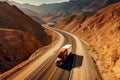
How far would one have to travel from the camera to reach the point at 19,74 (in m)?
29.1

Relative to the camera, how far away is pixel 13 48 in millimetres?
51406

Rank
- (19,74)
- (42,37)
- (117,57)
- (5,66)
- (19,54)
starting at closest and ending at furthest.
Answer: (19,74) < (117,57) < (5,66) < (19,54) < (42,37)

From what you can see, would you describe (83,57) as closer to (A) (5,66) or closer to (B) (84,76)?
(B) (84,76)

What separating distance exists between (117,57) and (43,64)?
48.4ft

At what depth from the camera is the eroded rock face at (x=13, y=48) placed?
4623cm

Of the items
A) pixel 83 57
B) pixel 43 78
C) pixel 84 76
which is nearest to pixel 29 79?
pixel 43 78

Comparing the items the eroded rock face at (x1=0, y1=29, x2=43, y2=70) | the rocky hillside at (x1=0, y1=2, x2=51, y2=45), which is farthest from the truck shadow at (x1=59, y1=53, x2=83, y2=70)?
the rocky hillside at (x1=0, y1=2, x2=51, y2=45)

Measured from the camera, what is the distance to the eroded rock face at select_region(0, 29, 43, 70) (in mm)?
46231

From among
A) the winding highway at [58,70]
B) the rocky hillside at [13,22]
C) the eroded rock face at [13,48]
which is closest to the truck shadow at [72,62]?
the winding highway at [58,70]

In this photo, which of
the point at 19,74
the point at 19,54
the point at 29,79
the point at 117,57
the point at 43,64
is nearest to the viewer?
the point at 29,79

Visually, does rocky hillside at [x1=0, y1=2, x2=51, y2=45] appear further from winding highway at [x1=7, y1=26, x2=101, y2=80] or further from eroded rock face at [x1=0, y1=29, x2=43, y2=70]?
winding highway at [x1=7, y1=26, x2=101, y2=80]

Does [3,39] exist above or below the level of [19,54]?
above

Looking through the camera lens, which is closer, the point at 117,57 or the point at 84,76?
the point at 84,76

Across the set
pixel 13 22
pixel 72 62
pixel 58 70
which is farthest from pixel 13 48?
pixel 13 22
